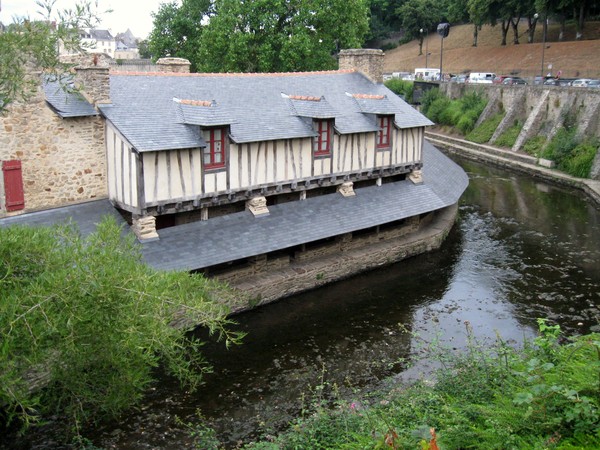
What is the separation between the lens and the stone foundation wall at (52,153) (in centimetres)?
1266

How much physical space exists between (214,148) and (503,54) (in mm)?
43005

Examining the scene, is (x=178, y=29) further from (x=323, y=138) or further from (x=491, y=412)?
(x=491, y=412)

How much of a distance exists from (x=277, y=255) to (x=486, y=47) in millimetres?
46505

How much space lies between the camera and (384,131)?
17984 millimetres

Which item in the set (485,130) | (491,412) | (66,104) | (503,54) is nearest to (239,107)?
(66,104)

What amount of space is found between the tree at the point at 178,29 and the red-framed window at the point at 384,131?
1830 cm

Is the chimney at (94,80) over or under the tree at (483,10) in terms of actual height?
under

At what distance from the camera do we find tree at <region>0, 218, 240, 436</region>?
22.9 ft

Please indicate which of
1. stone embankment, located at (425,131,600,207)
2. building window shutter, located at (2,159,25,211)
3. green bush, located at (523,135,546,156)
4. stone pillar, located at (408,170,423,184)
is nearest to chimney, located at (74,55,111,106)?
building window shutter, located at (2,159,25,211)

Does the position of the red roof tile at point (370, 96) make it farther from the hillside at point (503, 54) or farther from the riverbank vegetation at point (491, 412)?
the hillside at point (503, 54)

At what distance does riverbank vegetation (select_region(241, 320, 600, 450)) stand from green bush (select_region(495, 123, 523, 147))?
25617mm

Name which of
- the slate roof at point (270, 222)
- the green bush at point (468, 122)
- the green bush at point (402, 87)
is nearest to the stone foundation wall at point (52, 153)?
the slate roof at point (270, 222)

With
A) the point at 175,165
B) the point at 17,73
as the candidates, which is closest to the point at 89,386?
the point at 17,73

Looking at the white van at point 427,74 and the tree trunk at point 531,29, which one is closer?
the white van at point 427,74
